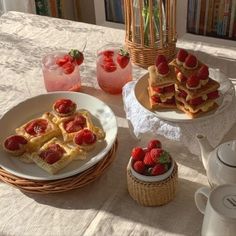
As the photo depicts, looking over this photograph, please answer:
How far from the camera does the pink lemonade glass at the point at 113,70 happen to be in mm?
1252

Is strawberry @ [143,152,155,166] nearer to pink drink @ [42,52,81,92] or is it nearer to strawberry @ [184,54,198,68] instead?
strawberry @ [184,54,198,68]

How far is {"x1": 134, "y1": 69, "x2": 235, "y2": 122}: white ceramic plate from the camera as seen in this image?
106 cm

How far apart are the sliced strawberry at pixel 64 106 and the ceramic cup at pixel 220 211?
430mm

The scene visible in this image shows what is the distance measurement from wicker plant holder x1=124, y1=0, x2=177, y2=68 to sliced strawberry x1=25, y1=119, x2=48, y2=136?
1.34ft

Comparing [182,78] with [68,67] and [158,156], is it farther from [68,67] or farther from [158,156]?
[68,67]

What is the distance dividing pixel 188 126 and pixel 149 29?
40cm

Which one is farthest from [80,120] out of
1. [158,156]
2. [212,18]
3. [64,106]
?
[212,18]

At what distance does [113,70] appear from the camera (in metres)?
1.26

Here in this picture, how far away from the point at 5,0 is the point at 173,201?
4.77ft

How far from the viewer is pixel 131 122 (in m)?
1.10

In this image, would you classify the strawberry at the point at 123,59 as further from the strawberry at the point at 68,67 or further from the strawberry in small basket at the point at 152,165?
the strawberry in small basket at the point at 152,165

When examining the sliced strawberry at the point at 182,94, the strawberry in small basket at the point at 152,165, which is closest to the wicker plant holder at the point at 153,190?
the strawberry in small basket at the point at 152,165

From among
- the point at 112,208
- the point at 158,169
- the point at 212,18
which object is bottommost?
the point at 212,18

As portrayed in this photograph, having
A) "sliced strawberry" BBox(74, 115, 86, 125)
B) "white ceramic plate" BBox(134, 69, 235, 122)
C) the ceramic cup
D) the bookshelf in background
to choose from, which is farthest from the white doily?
the bookshelf in background
